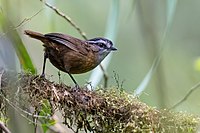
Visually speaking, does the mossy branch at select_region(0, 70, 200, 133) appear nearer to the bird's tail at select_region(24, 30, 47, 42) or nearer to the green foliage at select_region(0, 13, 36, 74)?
the green foliage at select_region(0, 13, 36, 74)

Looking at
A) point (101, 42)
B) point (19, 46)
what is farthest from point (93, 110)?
point (101, 42)

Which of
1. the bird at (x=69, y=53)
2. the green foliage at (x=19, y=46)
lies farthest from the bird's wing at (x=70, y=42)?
the green foliage at (x=19, y=46)

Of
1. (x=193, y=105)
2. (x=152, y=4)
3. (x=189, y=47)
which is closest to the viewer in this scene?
(x=152, y=4)

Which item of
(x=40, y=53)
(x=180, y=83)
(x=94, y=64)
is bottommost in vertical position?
(x=94, y=64)

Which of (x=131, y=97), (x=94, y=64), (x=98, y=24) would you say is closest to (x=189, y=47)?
(x=98, y=24)

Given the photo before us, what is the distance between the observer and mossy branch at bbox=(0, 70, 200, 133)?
202 cm

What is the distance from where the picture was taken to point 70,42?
2.56 m

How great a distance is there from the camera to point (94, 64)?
2.67 m

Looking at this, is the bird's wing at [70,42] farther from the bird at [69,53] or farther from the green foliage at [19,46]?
the green foliage at [19,46]

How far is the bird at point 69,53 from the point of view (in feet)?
8.12

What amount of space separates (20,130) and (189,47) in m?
4.27

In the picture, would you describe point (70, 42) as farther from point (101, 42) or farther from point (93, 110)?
point (93, 110)

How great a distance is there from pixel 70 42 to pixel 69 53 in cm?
5

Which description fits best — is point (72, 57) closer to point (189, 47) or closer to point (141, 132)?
point (141, 132)
